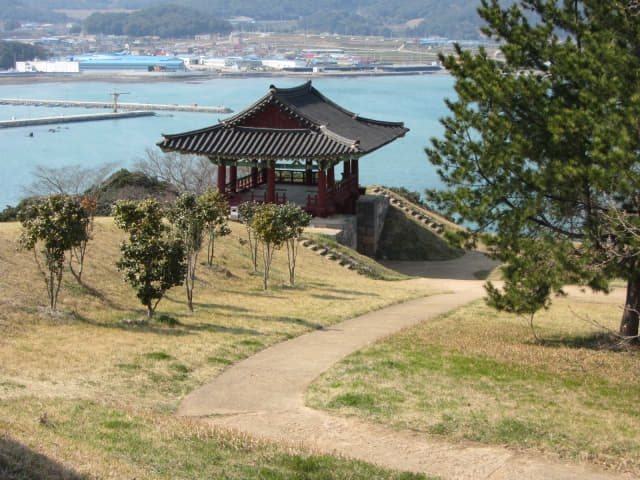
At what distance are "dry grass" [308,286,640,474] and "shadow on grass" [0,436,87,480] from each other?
6038 millimetres

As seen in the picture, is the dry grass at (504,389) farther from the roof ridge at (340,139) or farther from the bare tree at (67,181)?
the bare tree at (67,181)

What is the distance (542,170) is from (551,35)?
11.2 ft

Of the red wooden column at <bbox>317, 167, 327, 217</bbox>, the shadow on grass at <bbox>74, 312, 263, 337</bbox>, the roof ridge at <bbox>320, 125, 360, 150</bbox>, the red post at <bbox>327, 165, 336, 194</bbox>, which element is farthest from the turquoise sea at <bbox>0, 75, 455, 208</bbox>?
the shadow on grass at <bbox>74, 312, 263, 337</bbox>

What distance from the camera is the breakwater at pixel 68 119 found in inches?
5217

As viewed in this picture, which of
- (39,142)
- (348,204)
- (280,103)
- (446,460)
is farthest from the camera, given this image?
(39,142)

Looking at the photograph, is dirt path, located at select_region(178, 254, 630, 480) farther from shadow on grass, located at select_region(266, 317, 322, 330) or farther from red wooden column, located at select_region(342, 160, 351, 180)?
red wooden column, located at select_region(342, 160, 351, 180)

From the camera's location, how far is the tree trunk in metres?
19.1

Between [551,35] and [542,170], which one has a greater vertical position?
[551,35]

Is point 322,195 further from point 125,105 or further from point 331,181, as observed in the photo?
point 125,105

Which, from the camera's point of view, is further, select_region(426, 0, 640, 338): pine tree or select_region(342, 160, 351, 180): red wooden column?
select_region(342, 160, 351, 180): red wooden column

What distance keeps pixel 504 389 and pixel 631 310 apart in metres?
4.75

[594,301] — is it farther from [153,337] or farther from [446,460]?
[446,460]

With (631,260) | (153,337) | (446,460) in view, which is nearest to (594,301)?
(631,260)

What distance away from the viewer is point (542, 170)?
60.5 ft
